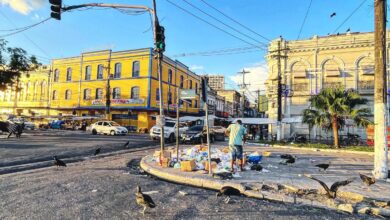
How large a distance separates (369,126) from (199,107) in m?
36.4

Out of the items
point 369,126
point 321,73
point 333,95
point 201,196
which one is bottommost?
point 201,196

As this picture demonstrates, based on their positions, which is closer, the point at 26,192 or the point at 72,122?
the point at 26,192

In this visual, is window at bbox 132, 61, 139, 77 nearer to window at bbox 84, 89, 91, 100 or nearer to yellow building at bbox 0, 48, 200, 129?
yellow building at bbox 0, 48, 200, 129

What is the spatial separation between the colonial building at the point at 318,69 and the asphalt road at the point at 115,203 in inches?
919

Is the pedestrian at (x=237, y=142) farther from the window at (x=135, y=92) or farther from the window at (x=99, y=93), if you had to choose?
the window at (x=99, y=93)

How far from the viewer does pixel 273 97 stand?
31.6 meters

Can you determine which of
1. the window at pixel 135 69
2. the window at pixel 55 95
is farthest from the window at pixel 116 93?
the window at pixel 55 95

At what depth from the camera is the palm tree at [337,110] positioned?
53.8 feet

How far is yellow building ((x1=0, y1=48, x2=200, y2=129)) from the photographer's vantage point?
35781 millimetres

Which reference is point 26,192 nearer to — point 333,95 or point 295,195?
point 295,195

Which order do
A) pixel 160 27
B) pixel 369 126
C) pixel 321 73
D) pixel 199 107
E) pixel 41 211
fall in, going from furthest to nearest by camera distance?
1. pixel 199 107
2. pixel 321 73
3. pixel 369 126
4. pixel 160 27
5. pixel 41 211

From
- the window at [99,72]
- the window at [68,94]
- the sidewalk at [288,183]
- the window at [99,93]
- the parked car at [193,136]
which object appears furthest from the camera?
the window at [68,94]

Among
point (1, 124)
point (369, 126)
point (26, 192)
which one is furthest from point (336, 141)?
point (1, 124)

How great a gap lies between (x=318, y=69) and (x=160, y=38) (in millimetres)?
25175
